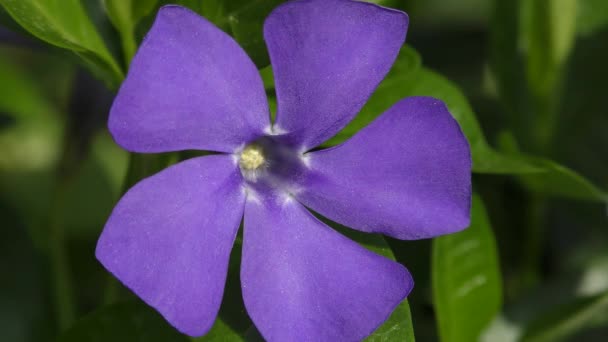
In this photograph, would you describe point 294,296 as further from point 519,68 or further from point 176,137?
point 519,68

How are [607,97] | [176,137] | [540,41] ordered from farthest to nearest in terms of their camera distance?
[607,97]
[540,41]
[176,137]

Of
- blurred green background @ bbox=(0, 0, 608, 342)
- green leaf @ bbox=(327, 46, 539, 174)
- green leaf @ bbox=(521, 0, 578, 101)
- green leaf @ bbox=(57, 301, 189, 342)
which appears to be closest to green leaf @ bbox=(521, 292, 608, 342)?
blurred green background @ bbox=(0, 0, 608, 342)

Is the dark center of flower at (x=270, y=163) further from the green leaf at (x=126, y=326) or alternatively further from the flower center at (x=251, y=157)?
the green leaf at (x=126, y=326)

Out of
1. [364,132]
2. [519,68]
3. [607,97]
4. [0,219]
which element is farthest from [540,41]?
[0,219]

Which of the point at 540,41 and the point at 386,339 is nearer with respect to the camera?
the point at 386,339

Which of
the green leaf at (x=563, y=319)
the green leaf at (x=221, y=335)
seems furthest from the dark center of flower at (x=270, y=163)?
the green leaf at (x=563, y=319)

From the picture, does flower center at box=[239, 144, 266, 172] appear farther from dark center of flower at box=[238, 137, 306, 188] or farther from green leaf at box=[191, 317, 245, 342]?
green leaf at box=[191, 317, 245, 342]

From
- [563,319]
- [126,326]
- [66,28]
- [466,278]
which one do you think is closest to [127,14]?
[66,28]
